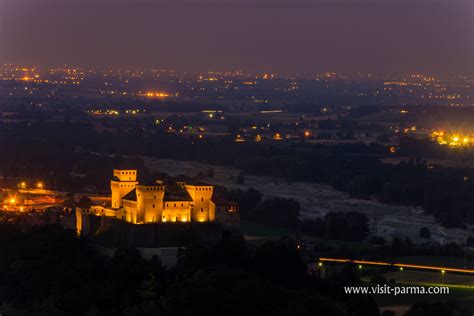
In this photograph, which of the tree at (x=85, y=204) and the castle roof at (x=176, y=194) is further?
the tree at (x=85, y=204)

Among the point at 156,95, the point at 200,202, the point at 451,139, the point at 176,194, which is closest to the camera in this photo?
the point at 176,194

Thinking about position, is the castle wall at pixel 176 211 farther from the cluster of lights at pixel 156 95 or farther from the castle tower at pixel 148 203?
the cluster of lights at pixel 156 95

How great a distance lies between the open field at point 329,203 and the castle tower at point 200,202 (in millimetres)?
9012

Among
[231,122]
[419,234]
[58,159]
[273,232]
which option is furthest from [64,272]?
[231,122]

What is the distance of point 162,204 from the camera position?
30.9 m

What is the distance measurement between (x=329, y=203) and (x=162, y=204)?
17565 mm

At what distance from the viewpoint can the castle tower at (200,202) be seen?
31406 mm

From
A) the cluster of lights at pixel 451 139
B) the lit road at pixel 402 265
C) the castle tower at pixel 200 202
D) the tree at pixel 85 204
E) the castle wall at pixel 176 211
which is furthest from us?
the cluster of lights at pixel 451 139

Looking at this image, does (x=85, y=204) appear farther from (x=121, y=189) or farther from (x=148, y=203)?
(x=148, y=203)

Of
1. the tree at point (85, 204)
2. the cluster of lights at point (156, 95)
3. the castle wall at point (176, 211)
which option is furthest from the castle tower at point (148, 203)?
the cluster of lights at point (156, 95)

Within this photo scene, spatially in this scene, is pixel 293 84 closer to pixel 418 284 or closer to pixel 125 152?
pixel 125 152

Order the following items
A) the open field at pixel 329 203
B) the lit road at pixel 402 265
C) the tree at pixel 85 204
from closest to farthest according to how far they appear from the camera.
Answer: the lit road at pixel 402 265
the tree at pixel 85 204
the open field at pixel 329 203

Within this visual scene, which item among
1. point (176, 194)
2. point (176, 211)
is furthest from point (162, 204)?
point (176, 194)

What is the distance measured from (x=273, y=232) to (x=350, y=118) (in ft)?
190
